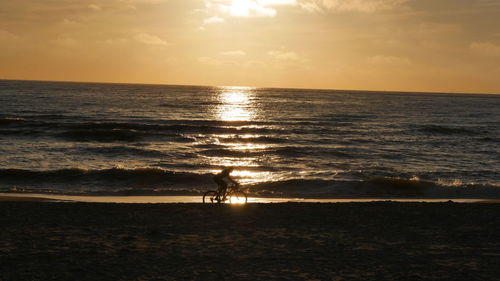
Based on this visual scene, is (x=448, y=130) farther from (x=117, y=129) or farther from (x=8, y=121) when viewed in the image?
(x=8, y=121)

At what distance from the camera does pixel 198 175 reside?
26.0 m

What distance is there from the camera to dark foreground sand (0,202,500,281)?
31.4ft

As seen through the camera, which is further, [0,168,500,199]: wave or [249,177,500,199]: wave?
[249,177,500,199]: wave

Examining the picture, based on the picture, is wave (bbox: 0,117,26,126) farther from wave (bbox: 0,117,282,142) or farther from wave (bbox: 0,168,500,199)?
wave (bbox: 0,168,500,199)

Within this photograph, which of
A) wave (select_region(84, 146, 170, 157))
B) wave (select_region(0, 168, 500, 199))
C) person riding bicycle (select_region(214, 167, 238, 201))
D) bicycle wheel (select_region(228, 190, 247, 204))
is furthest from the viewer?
wave (select_region(84, 146, 170, 157))

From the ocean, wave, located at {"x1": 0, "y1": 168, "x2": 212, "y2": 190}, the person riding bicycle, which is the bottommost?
wave, located at {"x1": 0, "y1": 168, "x2": 212, "y2": 190}

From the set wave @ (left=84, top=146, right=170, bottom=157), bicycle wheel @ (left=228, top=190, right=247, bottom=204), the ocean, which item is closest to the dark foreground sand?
bicycle wheel @ (left=228, top=190, right=247, bottom=204)

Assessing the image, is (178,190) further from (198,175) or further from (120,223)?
(120,223)

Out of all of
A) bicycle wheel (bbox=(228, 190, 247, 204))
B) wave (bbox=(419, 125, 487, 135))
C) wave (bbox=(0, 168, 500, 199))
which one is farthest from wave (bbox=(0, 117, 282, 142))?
bicycle wheel (bbox=(228, 190, 247, 204))

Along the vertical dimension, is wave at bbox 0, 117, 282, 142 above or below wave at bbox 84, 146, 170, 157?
above

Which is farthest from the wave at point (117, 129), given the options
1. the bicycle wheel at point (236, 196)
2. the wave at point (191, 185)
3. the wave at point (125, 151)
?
the bicycle wheel at point (236, 196)

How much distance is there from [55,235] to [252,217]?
552 cm

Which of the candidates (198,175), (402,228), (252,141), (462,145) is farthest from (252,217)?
(462,145)

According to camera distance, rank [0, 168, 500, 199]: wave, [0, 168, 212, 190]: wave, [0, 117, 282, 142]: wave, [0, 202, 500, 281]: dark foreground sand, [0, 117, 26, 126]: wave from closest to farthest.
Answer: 1. [0, 202, 500, 281]: dark foreground sand
2. [0, 168, 500, 199]: wave
3. [0, 168, 212, 190]: wave
4. [0, 117, 282, 142]: wave
5. [0, 117, 26, 126]: wave
